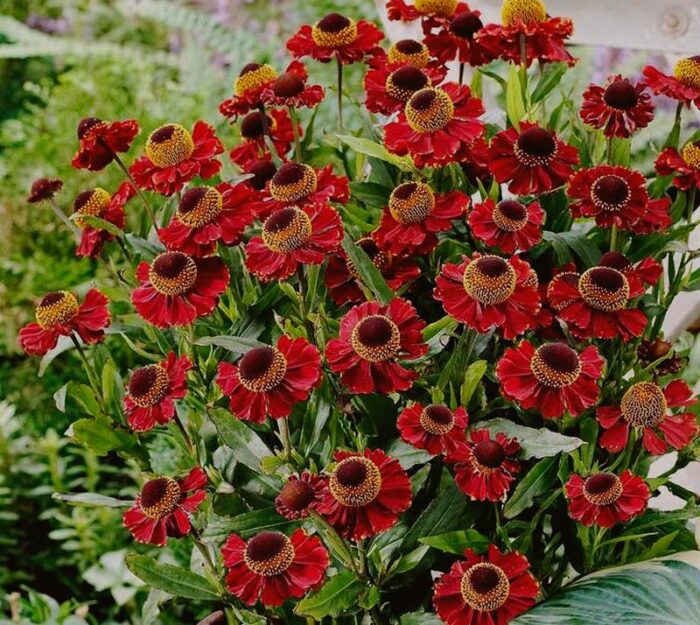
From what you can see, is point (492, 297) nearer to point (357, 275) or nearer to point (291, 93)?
point (357, 275)

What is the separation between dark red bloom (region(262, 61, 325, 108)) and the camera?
57 cm

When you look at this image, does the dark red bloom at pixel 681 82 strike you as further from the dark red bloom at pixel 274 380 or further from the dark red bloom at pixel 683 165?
the dark red bloom at pixel 274 380

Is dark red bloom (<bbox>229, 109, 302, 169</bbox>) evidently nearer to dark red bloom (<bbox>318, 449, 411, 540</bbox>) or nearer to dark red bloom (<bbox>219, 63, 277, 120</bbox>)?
dark red bloom (<bbox>219, 63, 277, 120</bbox>)

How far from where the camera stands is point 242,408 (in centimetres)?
44

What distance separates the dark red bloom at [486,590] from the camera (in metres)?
0.44

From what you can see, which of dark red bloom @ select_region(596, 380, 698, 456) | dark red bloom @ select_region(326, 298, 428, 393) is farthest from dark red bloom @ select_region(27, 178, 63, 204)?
dark red bloom @ select_region(596, 380, 698, 456)

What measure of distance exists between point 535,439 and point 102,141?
32 centimetres

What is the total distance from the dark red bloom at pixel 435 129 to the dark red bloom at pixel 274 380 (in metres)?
0.12

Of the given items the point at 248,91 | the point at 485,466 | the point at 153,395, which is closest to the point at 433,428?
the point at 485,466

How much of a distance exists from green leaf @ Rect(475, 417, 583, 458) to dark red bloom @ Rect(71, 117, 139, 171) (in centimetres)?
28

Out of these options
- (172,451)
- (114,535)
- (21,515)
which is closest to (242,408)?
(172,451)

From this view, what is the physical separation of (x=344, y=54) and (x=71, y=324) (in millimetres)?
242

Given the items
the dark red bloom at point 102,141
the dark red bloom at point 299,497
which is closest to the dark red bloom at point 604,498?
the dark red bloom at point 299,497

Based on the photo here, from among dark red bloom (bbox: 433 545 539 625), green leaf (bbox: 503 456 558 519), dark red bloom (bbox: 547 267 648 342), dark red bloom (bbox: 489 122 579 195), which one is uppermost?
dark red bloom (bbox: 489 122 579 195)
